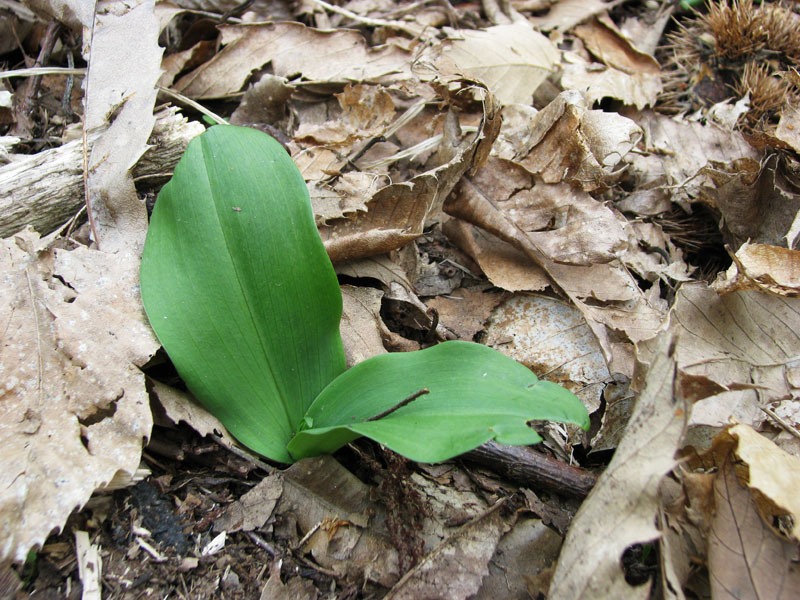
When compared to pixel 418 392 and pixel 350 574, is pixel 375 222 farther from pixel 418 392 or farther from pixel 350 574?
pixel 350 574

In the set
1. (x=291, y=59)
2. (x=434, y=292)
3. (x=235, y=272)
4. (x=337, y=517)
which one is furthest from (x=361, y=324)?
(x=291, y=59)

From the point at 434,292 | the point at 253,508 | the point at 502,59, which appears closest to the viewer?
the point at 253,508

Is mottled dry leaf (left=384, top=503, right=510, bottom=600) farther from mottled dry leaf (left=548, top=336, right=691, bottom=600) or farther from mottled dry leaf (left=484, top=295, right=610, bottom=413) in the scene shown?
mottled dry leaf (left=484, top=295, right=610, bottom=413)

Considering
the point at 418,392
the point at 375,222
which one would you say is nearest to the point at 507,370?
the point at 418,392

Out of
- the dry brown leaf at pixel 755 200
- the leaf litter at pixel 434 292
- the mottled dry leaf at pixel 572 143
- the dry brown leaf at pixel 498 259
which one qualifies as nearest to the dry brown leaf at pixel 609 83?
the leaf litter at pixel 434 292

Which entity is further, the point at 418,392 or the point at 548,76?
the point at 548,76

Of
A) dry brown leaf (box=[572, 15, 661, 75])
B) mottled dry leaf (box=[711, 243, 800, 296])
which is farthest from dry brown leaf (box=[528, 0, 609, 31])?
mottled dry leaf (box=[711, 243, 800, 296])

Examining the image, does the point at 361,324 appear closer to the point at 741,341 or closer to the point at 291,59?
the point at 741,341
